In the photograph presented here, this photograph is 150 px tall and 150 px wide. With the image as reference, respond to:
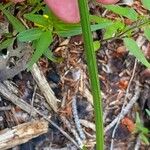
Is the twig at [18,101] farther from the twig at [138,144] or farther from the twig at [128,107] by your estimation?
the twig at [138,144]

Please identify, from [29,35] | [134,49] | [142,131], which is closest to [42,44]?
[29,35]

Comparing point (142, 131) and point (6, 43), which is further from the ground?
point (6, 43)

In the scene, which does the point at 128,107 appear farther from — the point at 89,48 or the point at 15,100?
the point at 89,48

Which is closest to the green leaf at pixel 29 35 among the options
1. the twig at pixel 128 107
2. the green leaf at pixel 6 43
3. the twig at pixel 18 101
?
the green leaf at pixel 6 43

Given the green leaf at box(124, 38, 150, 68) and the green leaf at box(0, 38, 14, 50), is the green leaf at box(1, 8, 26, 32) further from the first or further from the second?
the green leaf at box(124, 38, 150, 68)

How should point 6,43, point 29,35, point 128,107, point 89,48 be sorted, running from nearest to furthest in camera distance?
point 89,48 → point 29,35 → point 6,43 → point 128,107

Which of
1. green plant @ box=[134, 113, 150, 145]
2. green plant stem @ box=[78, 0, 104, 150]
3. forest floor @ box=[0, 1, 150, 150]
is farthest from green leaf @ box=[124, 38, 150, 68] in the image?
green plant stem @ box=[78, 0, 104, 150]
